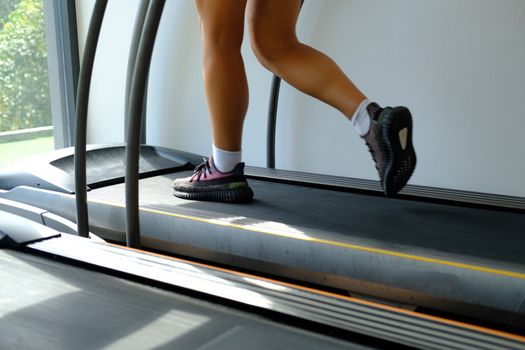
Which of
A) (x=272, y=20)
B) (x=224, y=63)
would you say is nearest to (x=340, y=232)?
(x=224, y=63)

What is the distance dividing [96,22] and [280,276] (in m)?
0.80

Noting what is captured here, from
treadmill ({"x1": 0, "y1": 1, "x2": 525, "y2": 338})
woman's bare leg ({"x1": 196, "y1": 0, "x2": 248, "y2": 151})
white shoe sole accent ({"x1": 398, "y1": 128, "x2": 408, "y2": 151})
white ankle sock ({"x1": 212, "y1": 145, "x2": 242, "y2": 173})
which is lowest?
treadmill ({"x1": 0, "y1": 1, "x2": 525, "y2": 338})

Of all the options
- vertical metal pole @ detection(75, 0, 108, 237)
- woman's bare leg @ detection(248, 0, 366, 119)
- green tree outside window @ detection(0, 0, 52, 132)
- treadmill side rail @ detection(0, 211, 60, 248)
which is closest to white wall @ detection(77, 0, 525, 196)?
green tree outside window @ detection(0, 0, 52, 132)

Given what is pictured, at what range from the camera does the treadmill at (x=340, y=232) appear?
3.98 feet

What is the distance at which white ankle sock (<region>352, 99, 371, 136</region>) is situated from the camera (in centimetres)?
156

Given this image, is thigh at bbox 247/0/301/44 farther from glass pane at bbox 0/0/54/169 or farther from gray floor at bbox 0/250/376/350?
glass pane at bbox 0/0/54/169

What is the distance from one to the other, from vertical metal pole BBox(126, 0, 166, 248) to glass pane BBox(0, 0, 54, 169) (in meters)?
1.80

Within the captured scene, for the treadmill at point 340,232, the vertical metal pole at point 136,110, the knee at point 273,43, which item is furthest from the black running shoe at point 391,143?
the vertical metal pole at point 136,110

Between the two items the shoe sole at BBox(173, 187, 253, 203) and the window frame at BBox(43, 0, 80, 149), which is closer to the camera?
the shoe sole at BBox(173, 187, 253, 203)

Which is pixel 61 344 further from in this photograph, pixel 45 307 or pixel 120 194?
pixel 120 194

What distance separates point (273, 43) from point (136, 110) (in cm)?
60

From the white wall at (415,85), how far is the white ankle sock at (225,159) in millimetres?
868

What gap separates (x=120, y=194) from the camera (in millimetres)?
1968

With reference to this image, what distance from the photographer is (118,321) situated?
1.00 metres
